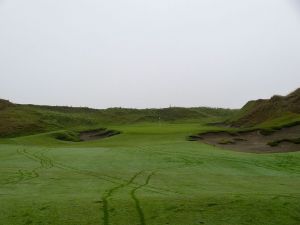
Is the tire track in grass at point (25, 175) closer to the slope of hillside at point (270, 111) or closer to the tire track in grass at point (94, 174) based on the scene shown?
the tire track in grass at point (94, 174)

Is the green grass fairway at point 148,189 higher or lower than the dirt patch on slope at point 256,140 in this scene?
lower

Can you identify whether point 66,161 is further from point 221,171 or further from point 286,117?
point 286,117

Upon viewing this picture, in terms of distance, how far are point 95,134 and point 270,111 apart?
2331cm

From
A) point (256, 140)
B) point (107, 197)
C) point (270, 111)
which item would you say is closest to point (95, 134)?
point (256, 140)

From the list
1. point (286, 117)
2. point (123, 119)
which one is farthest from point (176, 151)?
point (123, 119)

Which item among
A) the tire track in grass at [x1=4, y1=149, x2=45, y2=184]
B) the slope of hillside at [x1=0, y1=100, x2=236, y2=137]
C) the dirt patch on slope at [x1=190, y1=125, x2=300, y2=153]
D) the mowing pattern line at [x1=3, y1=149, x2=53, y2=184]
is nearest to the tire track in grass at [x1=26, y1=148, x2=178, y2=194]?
the mowing pattern line at [x1=3, y1=149, x2=53, y2=184]

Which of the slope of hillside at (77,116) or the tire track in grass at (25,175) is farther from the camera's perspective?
the slope of hillside at (77,116)

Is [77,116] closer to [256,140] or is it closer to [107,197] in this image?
[256,140]

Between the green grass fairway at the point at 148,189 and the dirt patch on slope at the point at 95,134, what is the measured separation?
24.9m

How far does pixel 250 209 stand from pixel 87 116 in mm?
76555

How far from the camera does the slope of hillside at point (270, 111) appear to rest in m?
54.6

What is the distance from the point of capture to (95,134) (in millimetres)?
57562

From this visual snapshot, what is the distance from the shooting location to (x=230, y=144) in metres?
41.3

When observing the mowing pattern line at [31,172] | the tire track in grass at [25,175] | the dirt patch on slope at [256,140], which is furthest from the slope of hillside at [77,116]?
the tire track in grass at [25,175]
